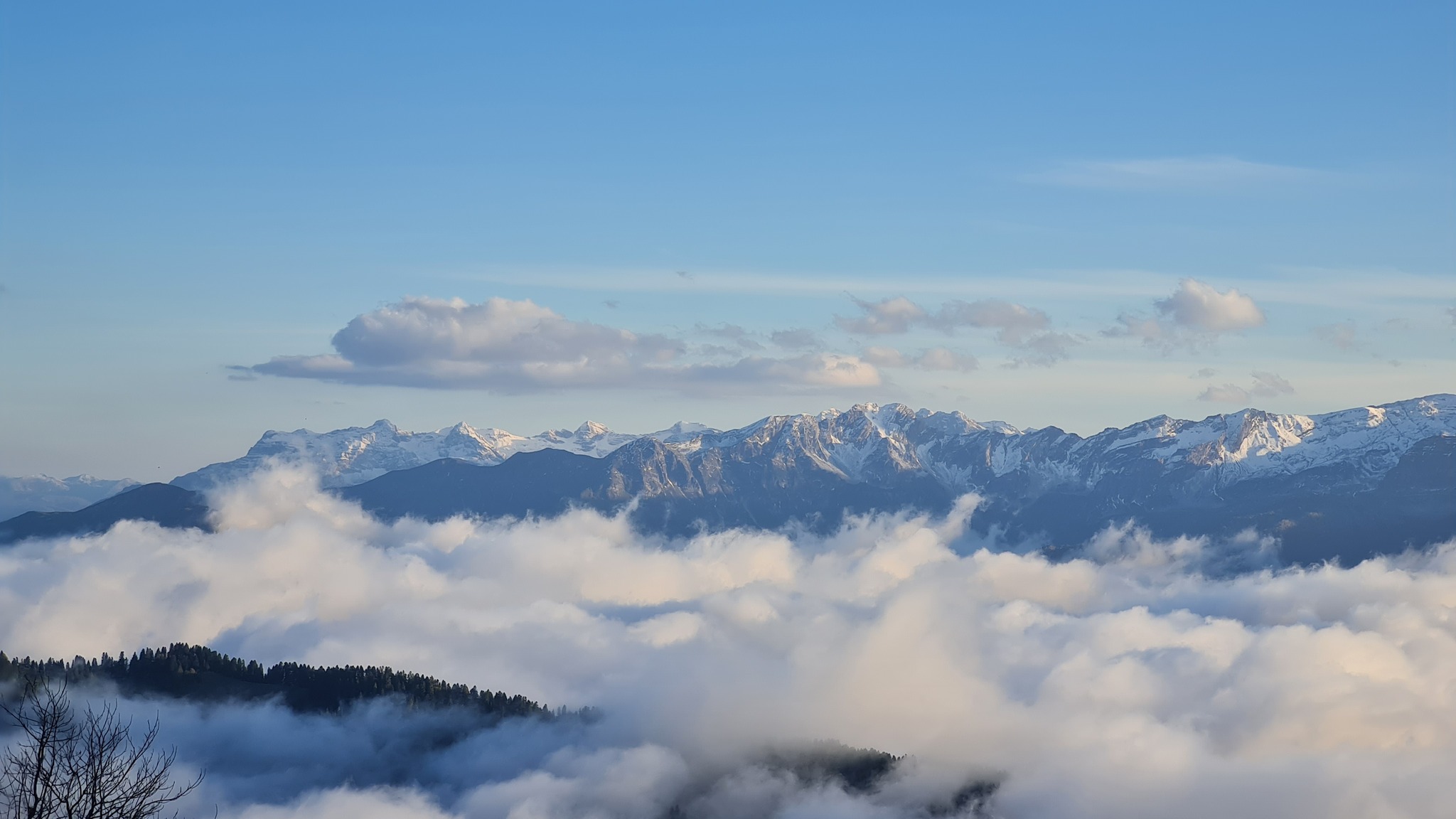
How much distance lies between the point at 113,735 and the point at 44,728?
15.5 ft

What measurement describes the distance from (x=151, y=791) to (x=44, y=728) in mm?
5231

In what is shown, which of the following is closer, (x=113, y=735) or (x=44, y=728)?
(x=44, y=728)

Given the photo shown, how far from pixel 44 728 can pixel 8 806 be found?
3.98 meters

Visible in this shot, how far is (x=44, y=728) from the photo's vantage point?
43812mm

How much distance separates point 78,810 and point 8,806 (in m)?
2.23

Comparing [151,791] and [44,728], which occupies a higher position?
[44,728]

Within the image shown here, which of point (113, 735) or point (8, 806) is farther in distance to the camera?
point (113, 735)

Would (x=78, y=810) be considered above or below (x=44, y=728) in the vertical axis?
below

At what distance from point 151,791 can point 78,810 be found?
2427 mm

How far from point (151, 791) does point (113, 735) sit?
267 cm

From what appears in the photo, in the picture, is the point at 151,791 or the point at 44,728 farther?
the point at 151,791

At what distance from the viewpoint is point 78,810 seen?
1806 inches

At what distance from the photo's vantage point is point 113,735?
4834cm
